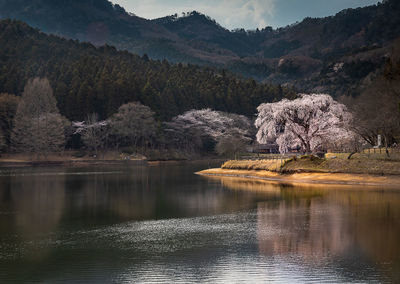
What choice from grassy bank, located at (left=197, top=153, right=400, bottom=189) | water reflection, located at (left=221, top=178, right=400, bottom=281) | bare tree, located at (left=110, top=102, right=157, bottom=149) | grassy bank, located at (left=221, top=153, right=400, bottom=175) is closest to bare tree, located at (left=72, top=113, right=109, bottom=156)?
bare tree, located at (left=110, top=102, right=157, bottom=149)

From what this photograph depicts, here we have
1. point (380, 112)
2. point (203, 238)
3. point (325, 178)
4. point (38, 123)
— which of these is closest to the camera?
point (203, 238)

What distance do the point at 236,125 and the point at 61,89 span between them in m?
42.5

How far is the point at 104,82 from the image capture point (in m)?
113

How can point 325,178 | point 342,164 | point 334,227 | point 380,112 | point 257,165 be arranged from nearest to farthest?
point 334,227 → point 325,178 → point 342,164 → point 380,112 → point 257,165

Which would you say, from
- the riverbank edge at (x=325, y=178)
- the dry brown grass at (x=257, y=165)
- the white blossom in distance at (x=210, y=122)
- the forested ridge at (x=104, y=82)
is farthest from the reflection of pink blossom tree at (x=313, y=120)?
the forested ridge at (x=104, y=82)

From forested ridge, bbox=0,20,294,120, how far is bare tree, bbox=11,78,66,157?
9954 millimetres

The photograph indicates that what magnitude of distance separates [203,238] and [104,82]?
9516 centimetres

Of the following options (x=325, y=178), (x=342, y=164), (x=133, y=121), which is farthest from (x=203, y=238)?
(x=133, y=121)

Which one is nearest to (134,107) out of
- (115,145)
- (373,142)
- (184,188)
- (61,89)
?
(115,145)

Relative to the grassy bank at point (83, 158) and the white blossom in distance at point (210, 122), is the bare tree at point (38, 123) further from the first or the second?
the white blossom in distance at point (210, 122)

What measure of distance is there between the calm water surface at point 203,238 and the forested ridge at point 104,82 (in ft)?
241

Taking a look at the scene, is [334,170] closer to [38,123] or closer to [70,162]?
[70,162]

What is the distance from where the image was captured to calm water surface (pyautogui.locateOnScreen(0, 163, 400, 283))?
53.3ft

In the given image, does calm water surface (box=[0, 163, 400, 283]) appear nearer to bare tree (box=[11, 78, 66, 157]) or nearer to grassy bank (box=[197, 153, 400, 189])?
grassy bank (box=[197, 153, 400, 189])
